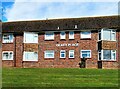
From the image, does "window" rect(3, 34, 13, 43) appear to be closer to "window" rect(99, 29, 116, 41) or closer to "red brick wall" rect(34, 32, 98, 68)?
"red brick wall" rect(34, 32, 98, 68)

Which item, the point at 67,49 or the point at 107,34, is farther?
the point at 67,49

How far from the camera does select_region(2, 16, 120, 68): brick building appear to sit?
4862cm

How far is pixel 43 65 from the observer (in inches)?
2044

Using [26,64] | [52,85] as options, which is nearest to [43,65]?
[26,64]

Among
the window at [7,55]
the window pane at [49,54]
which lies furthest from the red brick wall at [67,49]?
the window at [7,55]

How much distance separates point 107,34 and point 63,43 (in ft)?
21.5

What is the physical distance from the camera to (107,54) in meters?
48.3

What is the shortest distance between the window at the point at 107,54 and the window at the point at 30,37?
9.88 m

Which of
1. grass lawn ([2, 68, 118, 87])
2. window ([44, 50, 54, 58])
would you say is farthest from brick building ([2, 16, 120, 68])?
grass lawn ([2, 68, 118, 87])

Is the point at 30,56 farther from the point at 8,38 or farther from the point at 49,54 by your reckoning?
the point at 8,38

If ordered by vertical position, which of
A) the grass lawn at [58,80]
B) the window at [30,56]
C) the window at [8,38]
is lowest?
the grass lawn at [58,80]

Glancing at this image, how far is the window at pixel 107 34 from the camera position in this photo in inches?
1893

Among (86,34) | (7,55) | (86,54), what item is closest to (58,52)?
(86,54)

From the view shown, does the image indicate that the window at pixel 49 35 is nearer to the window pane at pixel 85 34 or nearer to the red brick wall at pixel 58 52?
the red brick wall at pixel 58 52
